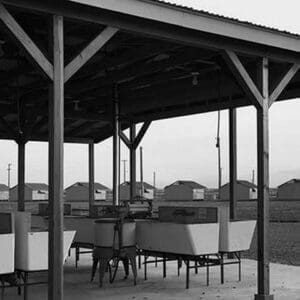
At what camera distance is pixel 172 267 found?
9.30 m

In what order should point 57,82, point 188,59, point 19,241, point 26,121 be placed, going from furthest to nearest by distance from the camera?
point 26,121
point 188,59
point 19,241
point 57,82

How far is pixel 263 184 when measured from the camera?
6594 mm

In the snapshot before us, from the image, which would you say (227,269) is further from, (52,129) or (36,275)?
(52,129)

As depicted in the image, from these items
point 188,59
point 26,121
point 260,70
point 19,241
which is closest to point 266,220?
point 260,70

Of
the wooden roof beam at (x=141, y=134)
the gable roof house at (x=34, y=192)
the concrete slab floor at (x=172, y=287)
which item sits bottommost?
the concrete slab floor at (x=172, y=287)

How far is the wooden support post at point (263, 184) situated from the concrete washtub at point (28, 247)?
226 cm

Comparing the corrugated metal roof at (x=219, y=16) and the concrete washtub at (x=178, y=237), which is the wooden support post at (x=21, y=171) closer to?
the concrete washtub at (x=178, y=237)

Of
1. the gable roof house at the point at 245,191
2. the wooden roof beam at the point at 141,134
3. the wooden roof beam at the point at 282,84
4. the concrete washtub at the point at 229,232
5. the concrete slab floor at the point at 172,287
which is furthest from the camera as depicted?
the gable roof house at the point at 245,191

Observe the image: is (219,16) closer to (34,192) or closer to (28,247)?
(28,247)

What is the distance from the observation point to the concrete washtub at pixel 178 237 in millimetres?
7043

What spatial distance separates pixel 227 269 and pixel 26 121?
18.4 ft

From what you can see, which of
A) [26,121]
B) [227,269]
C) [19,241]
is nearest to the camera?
[19,241]

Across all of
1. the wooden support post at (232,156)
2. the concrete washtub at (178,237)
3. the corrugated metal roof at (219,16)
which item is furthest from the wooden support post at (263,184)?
the wooden support post at (232,156)

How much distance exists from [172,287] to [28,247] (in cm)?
237
